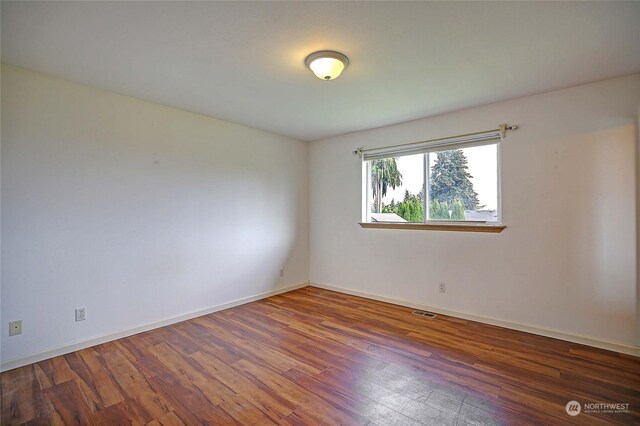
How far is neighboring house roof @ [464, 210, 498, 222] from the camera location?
3.25 m

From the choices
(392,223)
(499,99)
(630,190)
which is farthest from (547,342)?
(499,99)

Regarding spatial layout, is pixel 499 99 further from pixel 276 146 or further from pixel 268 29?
pixel 276 146

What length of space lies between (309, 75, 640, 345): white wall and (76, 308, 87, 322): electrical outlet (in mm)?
3362

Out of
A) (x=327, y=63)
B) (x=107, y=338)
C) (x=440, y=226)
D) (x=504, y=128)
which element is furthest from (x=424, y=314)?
(x=107, y=338)

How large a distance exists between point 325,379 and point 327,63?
2.32m

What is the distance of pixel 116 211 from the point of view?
2.86 metres

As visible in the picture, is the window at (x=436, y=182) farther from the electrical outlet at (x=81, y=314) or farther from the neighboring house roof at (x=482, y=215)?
the electrical outlet at (x=81, y=314)

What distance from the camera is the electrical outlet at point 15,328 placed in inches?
90.5

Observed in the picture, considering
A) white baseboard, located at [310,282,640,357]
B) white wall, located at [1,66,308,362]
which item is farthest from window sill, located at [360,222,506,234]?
white wall, located at [1,66,308,362]

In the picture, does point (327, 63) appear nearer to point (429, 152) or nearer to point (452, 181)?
point (429, 152)

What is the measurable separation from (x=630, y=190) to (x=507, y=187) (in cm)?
89

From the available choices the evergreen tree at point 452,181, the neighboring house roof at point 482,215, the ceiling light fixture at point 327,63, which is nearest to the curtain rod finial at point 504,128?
the evergreen tree at point 452,181

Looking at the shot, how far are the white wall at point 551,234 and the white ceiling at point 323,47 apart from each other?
0.31 m

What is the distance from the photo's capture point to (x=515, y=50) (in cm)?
212
